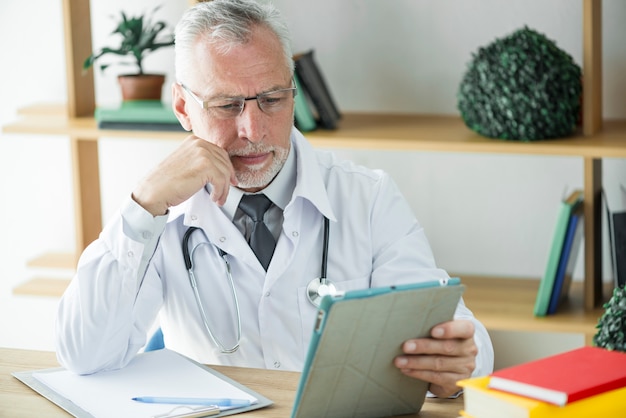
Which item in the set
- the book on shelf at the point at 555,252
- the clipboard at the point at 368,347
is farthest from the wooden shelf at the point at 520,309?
the clipboard at the point at 368,347

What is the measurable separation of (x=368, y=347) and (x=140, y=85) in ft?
5.70

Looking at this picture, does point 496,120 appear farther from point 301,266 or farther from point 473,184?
point 301,266

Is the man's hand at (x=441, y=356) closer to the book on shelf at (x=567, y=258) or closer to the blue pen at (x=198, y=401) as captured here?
the blue pen at (x=198, y=401)

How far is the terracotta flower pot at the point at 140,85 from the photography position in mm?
2883

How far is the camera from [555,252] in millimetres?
2600

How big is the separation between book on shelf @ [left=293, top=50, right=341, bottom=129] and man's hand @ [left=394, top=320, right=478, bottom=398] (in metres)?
1.36

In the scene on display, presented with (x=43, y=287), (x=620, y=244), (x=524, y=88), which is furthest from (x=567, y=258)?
(x=43, y=287)

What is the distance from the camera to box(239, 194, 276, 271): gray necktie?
6.59 feet

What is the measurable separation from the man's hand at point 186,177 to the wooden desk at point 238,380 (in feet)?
1.12

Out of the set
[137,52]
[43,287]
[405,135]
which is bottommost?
[43,287]

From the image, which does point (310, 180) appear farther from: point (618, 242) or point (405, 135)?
point (618, 242)

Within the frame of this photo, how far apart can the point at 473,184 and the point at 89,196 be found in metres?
1.21

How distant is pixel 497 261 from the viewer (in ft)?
9.85

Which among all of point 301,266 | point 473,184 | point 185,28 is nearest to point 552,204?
point 473,184
